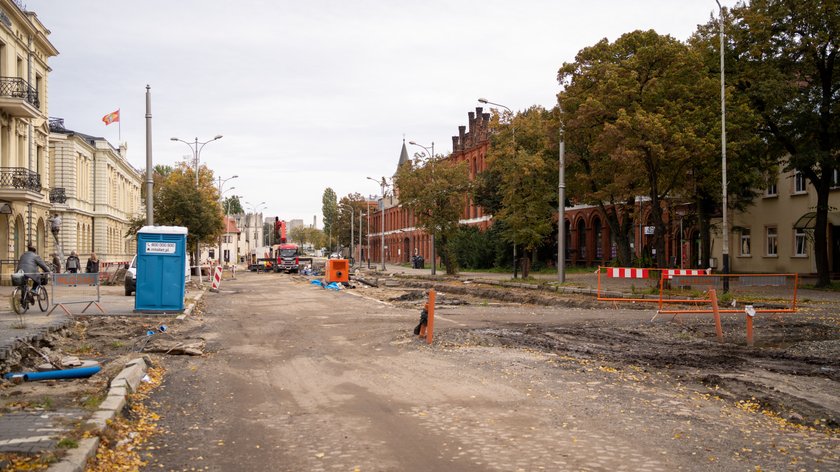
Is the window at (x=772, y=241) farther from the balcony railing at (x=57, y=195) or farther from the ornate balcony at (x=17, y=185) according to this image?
the balcony railing at (x=57, y=195)

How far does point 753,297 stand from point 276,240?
67194 mm

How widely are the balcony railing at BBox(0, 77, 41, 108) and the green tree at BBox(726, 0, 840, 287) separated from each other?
102 ft

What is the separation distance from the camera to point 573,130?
3284 centimetres

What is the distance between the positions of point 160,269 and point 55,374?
990 cm

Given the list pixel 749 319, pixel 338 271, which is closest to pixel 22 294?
pixel 749 319

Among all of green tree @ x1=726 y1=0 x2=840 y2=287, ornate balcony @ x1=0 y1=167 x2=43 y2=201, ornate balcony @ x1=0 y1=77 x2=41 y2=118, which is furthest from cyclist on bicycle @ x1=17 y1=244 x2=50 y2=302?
green tree @ x1=726 y1=0 x2=840 y2=287

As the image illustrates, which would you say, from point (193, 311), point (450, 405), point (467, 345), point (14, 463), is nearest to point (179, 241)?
point (193, 311)

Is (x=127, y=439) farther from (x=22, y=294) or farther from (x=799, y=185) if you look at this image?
(x=799, y=185)

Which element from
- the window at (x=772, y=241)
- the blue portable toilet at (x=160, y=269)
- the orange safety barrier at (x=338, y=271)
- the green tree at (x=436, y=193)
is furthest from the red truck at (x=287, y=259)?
the blue portable toilet at (x=160, y=269)

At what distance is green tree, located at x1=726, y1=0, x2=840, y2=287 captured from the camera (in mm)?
29844

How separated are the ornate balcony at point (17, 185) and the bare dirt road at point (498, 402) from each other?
21.3m

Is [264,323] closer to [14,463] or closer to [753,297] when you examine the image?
[14,463]

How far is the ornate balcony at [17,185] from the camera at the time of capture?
104 ft

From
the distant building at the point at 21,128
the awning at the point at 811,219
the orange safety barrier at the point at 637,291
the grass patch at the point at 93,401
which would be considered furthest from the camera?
the awning at the point at 811,219
